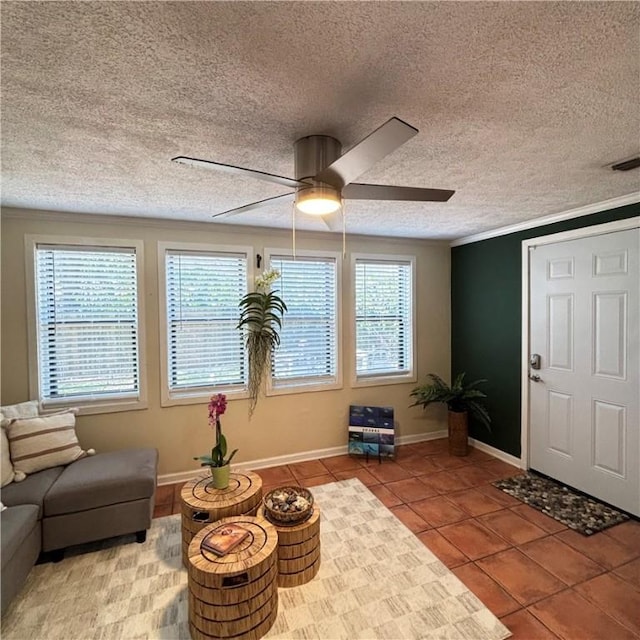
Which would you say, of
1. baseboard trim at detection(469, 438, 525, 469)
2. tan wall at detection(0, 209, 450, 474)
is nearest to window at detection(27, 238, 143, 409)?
tan wall at detection(0, 209, 450, 474)

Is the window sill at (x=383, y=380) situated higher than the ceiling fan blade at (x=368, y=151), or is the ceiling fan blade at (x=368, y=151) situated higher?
the ceiling fan blade at (x=368, y=151)

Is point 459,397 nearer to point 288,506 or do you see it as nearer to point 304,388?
point 304,388

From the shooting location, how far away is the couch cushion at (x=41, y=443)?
8.00ft

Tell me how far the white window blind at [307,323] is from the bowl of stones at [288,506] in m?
1.54

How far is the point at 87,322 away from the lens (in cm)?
312

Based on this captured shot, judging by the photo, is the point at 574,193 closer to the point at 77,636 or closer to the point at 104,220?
the point at 104,220

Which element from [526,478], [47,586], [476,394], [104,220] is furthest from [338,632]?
[104,220]

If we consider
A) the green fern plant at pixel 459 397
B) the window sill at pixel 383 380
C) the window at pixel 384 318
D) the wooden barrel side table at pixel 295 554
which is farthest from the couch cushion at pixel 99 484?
the green fern plant at pixel 459 397

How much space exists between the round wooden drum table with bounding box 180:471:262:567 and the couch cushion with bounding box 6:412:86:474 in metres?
1.04

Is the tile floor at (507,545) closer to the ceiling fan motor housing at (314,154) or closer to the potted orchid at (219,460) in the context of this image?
the potted orchid at (219,460)

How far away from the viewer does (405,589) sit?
2004mm

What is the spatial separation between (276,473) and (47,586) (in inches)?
74.2

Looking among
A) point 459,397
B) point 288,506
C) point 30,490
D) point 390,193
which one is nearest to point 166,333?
point 30,490

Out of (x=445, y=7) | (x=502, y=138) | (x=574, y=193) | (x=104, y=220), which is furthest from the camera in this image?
(x=104, y=220)
